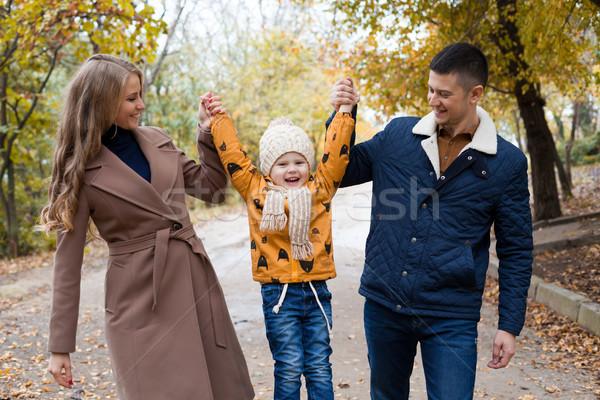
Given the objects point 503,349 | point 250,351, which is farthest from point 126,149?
point 250,351

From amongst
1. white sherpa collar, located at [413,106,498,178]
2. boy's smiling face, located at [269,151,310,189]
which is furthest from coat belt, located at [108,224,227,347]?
white sherpa collar, located at [413,106,498,178]

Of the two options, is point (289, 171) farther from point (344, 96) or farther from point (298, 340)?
point (298, 340)

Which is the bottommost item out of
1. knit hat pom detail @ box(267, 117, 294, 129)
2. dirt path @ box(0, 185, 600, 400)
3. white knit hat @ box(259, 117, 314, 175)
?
dirt path @ box(0, 185, 600, 400)

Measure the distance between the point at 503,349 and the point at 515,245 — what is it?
0.51 m

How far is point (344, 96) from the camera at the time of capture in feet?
9.71

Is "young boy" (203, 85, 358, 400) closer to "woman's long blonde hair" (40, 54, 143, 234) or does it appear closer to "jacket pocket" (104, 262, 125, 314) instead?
"woman's long blonde hair" (40, 54, 143, 234)

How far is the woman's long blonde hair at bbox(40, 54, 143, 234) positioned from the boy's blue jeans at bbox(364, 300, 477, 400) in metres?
1.60

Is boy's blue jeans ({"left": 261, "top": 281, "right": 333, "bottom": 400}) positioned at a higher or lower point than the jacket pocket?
lower

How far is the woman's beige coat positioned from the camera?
8.60 feet

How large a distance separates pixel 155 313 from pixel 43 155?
13.3m

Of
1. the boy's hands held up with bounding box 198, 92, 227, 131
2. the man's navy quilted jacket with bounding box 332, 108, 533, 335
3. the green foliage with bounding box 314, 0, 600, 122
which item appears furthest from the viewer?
the green foliage with bounding box 314, 0, 600, 122

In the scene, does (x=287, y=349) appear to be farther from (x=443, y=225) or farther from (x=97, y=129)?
(x=97, y=129)

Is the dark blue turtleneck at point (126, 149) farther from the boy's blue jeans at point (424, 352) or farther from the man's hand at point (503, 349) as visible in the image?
the man's hand at point (503, 349)

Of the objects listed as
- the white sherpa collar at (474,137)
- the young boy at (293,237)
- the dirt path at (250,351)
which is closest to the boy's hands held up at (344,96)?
the young boy at (293,237)
